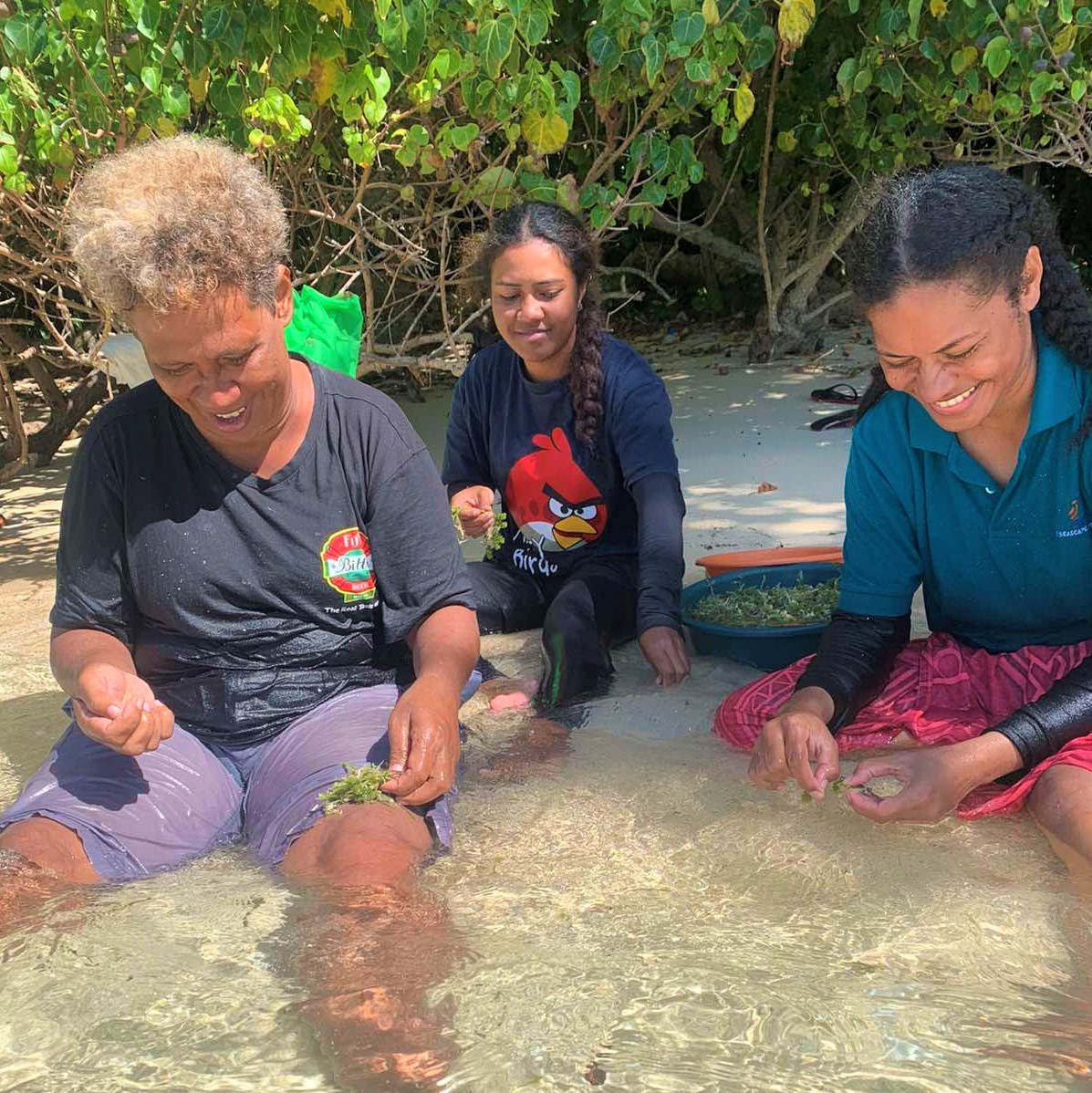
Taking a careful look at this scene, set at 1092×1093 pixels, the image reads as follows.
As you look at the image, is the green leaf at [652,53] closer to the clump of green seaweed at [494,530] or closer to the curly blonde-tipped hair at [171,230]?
the clump of green seaweed at [494,530]

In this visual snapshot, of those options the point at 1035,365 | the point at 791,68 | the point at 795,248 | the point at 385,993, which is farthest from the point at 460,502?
the point at 795,248

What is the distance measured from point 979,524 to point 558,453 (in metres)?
1.48

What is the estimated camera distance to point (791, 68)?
25.0 feet

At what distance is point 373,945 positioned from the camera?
87.0 inches

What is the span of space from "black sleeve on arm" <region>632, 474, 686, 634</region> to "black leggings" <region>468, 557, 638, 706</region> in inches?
6.2

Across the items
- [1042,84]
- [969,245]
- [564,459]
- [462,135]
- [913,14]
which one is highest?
[913,14]

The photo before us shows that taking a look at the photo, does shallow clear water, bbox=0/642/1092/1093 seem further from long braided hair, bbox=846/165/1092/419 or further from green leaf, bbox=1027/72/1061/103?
green leaf, bbox=1027/72/1061/103

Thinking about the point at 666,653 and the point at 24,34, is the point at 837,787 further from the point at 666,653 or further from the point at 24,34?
the point at 24,34

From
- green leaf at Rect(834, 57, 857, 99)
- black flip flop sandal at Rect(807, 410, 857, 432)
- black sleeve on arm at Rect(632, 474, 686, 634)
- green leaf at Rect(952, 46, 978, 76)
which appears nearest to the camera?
black sleeve on arm at Rect(632, 474, 686, 634)

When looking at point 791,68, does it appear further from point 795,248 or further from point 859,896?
point 859,896

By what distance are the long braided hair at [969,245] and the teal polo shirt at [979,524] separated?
3.7 inches

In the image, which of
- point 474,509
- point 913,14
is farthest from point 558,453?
point 913,14

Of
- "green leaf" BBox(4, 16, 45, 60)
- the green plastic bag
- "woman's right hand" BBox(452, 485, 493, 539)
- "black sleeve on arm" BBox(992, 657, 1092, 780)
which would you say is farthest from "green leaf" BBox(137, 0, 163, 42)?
"black sleeve on arm" BBox(992, 657, 1092, 780)

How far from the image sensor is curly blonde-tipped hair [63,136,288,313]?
2307 mm
